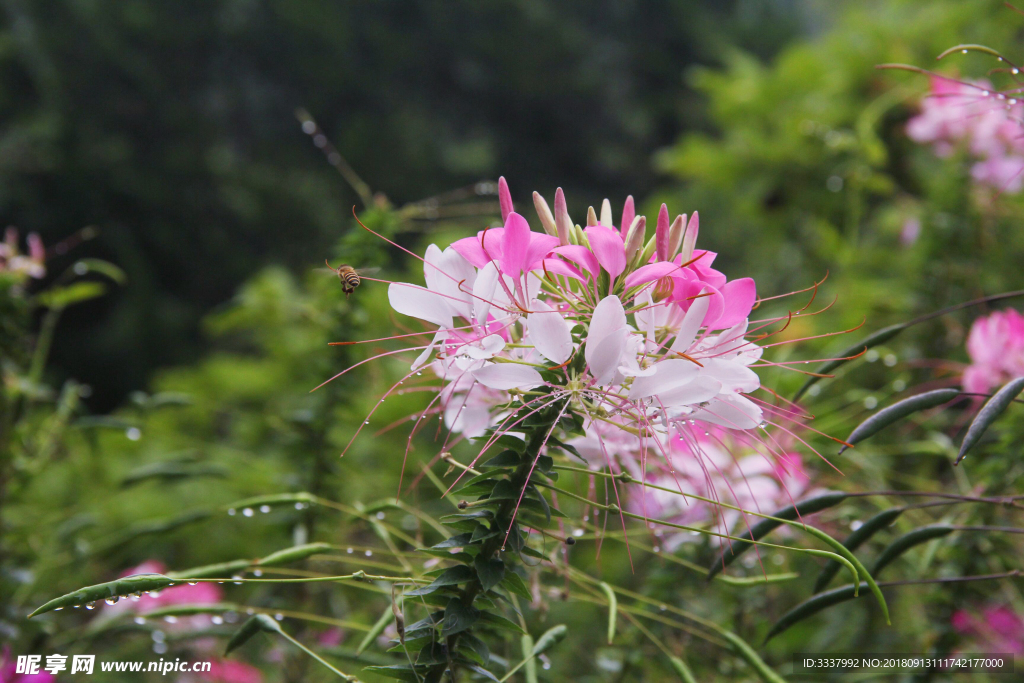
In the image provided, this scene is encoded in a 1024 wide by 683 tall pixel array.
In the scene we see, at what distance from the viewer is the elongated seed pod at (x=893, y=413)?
511 mm

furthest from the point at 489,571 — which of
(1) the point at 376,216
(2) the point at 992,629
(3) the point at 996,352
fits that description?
(2) the point at 992,629

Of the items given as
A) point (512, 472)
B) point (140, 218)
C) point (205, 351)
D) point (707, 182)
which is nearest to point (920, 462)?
point (512, 472)

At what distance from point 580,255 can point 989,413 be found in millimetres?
346

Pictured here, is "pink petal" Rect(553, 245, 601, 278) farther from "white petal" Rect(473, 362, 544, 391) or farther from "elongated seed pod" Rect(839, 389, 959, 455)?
"elongated seed pod" Rect(839, 389, 959, 455)

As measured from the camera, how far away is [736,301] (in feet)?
1.70

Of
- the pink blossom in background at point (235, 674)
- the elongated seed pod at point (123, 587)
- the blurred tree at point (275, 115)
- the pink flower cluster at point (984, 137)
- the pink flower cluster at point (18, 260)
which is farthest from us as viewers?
the blurred tree at point (275, 115)

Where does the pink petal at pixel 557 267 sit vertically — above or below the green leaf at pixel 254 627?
above

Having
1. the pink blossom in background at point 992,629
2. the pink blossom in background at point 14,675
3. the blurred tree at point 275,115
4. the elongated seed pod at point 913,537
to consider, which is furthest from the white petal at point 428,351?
the blurred tree at point 275,115

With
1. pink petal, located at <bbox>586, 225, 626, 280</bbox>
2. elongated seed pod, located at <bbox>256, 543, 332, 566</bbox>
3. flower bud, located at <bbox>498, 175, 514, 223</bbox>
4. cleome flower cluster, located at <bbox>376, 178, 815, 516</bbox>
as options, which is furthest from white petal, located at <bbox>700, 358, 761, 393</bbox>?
elongated seed pod, located at <bbox>256, 543, 332, 566</bbox>

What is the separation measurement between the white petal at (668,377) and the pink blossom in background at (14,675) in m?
0.85

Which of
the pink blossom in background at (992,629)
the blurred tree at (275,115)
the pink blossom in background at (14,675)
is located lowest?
the pink blossom in background at (992,629)

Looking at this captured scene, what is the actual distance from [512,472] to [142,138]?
5.48m

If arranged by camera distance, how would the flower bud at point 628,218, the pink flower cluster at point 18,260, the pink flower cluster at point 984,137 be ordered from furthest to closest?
the pink flower cluster at point 984,137 → the pink flower cluster at point 18,260 → the flower bud at point 628,218

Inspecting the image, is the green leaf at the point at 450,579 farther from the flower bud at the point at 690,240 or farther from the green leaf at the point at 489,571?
the flower bud at the point at 690,240
